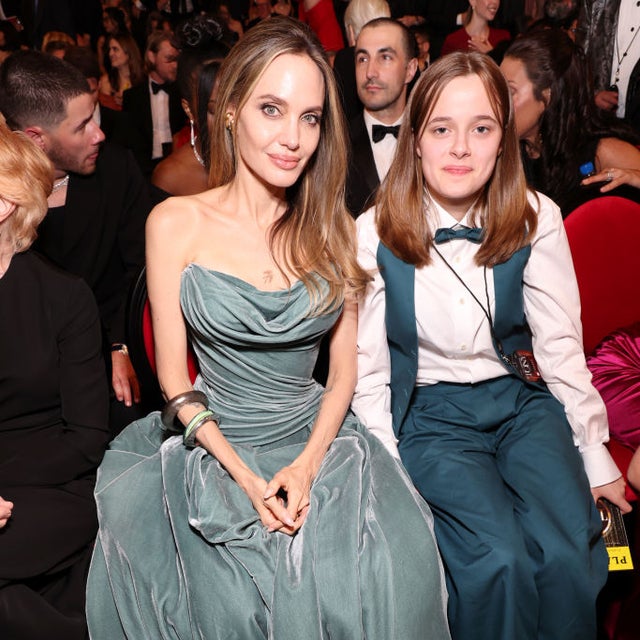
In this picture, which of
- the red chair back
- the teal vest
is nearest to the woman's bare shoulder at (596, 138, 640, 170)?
the red chair back

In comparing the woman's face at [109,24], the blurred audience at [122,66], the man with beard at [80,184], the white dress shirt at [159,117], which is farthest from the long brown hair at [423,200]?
the woman's face at [109,24]

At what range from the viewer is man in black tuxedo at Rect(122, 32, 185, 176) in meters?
5.02

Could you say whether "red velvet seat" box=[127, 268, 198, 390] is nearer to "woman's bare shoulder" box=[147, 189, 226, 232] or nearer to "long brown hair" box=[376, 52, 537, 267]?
"woman's bare shoulder" box=[147, 189, 226, 232]

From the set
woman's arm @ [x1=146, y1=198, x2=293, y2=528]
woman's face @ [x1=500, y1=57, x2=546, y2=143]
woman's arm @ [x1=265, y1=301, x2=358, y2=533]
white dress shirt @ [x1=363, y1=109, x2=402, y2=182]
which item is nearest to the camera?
woman's arm @ [x1=265, y1=301, x2=358, y2=533]

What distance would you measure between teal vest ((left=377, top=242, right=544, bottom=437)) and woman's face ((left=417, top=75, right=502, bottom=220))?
22 cm

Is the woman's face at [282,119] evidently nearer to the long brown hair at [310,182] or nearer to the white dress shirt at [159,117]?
the long brown hair at [310,182]

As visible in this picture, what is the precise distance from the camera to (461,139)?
1.94 m

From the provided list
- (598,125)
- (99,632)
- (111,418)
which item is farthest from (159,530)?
(598,125)

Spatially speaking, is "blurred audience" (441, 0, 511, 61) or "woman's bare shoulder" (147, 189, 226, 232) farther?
"blurred audience" (441, 0, 511, 61)

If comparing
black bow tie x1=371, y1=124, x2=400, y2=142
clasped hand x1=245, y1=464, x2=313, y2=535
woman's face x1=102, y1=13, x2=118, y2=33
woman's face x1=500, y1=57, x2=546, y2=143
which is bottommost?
clasped hand x1=245, y1=464, x2=313, y2=535

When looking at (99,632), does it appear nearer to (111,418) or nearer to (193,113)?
(111,418)

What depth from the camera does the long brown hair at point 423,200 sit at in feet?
6.57

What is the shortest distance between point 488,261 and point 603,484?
2.04 feet

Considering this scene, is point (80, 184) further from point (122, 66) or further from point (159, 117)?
point (122, 66)
